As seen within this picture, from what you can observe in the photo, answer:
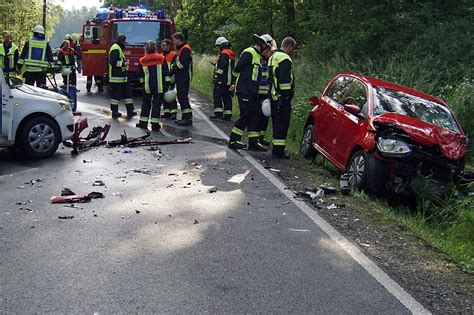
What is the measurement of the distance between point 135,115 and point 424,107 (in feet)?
28.0

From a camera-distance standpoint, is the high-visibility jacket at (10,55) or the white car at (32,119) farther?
the high-visibility jacket at (10,55)

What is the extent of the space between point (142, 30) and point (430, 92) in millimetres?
10409

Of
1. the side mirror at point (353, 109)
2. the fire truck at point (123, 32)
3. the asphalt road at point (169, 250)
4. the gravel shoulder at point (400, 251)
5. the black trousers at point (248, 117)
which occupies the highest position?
A: the fire truck at point (123, 32)

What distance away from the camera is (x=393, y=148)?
725cm

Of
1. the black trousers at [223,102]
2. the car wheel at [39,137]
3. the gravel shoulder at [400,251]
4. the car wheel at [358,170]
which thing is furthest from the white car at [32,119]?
the black trousers at [223,102]

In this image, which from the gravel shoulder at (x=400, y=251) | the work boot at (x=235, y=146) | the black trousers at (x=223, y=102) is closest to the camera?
the gravel shoulder at (x=400, y=251)

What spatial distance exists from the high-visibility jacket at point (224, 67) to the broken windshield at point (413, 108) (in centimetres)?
591

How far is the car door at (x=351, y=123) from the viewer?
802cm

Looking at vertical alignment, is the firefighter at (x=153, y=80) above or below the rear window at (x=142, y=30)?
below

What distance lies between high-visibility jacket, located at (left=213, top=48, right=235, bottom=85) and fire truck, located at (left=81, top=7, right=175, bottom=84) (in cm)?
550

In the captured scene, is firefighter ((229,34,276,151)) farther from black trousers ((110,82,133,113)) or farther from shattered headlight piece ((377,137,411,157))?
black trousers ((110,82,133,113))

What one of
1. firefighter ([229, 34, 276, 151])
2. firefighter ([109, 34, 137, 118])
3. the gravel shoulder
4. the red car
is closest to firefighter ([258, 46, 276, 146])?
firefighter ([229, 34, 276, 151])

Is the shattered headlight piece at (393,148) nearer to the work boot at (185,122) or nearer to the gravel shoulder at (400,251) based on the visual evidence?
the gravel shoulder at (400,251)

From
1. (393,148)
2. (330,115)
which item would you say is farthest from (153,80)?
(393,148)
